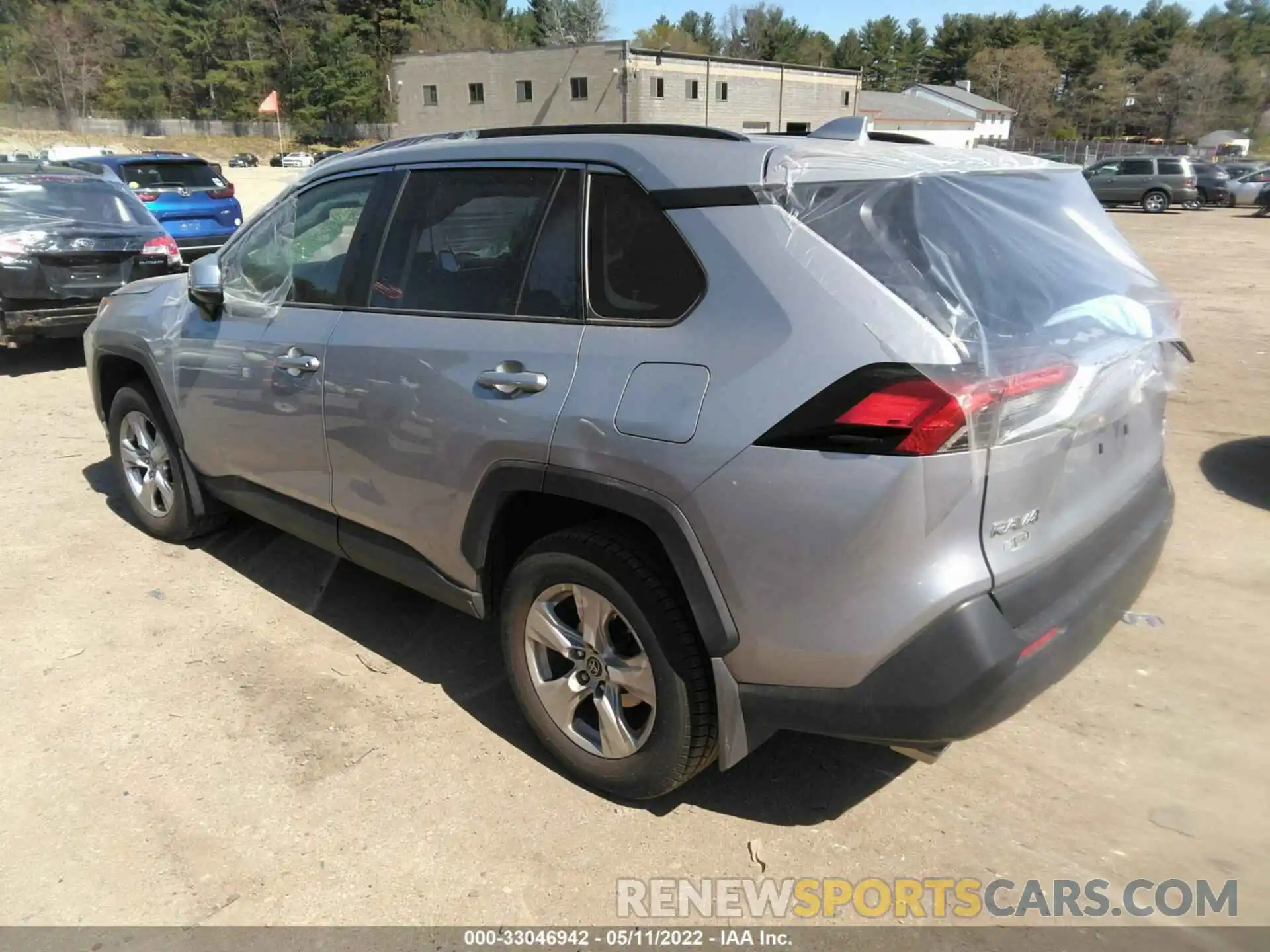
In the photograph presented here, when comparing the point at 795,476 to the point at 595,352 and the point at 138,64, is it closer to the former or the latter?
the point at 595,352

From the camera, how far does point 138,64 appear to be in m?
90.4

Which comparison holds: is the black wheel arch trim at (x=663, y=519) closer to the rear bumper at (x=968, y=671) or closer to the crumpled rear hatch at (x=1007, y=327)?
the rear bumper at (x=968, y=671)

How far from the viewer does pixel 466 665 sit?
142 inches

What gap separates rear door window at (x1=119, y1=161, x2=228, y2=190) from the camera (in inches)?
528

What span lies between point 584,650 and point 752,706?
0.59 meters

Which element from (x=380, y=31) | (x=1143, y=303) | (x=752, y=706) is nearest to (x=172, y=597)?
(x=752, y=706)

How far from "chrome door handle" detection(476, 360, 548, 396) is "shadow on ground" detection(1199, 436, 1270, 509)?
4321 mm

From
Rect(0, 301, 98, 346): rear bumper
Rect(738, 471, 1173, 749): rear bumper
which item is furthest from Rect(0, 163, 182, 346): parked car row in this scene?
Rect(738, 471, 1173, 749): rear bumper

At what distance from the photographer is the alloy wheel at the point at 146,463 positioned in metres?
4.57

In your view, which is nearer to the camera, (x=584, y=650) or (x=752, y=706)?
(x=752, y=706)

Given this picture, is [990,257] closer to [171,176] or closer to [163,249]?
[163,249]

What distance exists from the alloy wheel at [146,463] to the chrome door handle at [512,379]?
2.51 metres

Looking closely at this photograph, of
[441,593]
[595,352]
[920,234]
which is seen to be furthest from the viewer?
[441,593]

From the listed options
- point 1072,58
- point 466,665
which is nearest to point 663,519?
point 466,665
